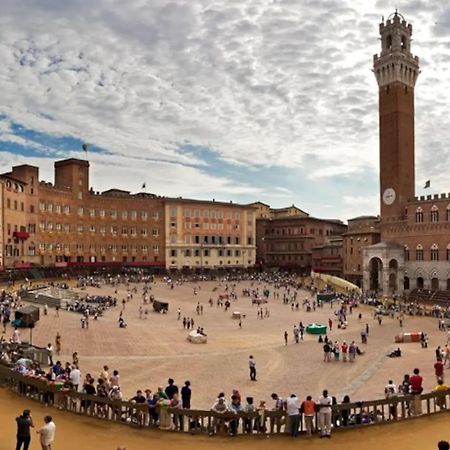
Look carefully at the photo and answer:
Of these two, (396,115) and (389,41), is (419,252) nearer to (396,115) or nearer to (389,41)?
(396,115)

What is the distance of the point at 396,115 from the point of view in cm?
7781

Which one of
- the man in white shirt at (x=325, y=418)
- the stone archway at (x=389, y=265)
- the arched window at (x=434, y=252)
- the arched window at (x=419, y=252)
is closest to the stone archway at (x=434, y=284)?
the arched window at (x=434, y=252)

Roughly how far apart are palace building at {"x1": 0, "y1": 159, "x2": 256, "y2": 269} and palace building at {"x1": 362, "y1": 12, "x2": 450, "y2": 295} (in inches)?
1500

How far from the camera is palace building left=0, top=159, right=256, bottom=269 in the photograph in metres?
78.4

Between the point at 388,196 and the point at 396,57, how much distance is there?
21272mm

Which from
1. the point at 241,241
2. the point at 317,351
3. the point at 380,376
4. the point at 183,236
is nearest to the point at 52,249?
the point at 183,236

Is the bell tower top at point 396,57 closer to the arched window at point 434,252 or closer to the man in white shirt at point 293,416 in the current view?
the arched window at point 434,252

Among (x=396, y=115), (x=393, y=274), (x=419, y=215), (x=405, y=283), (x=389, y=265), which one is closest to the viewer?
(x=419, y=215)

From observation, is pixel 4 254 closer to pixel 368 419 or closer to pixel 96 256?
pixel 96 256

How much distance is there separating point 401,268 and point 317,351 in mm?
42830

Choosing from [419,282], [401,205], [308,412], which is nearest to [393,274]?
[419,282]

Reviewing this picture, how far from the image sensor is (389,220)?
253 ft

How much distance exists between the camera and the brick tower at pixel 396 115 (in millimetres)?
77312

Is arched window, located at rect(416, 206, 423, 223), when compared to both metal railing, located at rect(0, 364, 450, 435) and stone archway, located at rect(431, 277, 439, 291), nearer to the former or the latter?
stone archway, located at rect(431, 277, 439, 291)
